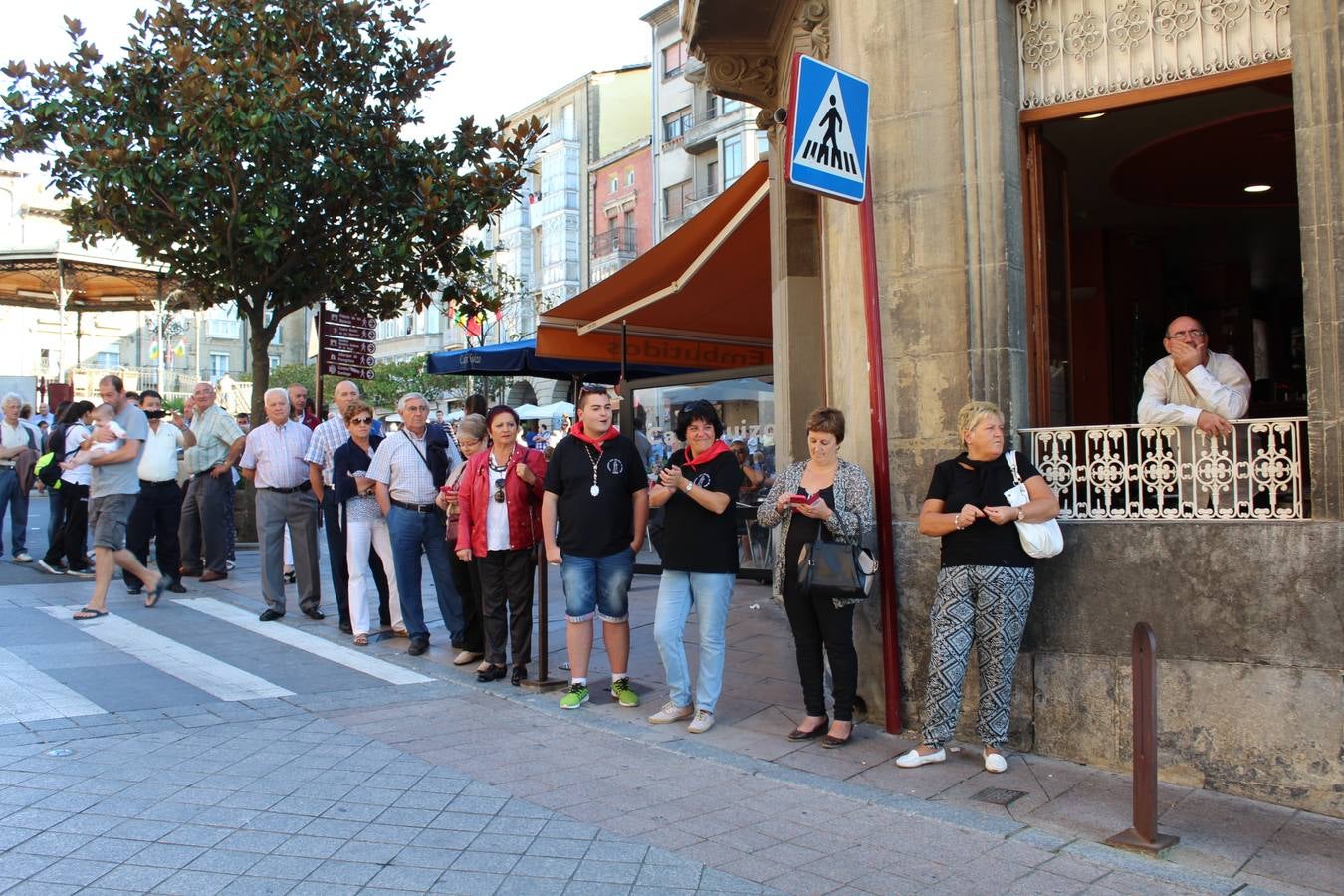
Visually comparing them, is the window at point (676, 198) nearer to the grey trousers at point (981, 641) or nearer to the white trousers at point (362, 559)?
the white trousers at point (362, 559)

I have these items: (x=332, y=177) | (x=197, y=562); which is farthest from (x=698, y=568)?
(x=332, y=177)

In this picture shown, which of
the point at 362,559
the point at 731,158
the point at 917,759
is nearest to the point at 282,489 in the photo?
the point at 362,559

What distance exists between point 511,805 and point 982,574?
7.91ft

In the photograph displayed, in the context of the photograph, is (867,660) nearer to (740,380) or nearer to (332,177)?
(740,380)

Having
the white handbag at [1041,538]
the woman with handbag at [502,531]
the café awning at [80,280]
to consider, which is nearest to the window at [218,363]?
the café awning at [80,280]

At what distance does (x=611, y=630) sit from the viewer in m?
6.61

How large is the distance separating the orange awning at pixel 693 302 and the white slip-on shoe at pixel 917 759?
16.1 ft

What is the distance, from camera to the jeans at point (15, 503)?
40.0 feet

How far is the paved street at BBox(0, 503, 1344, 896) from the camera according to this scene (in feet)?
13.0

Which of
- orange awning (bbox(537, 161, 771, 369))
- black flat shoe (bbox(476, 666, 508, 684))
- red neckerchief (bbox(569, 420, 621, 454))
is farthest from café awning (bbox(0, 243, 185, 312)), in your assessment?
red neckerchief (bbox(569, 420, 621, 454))

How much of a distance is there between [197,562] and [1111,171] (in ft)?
31.0

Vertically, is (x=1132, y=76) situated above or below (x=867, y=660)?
above

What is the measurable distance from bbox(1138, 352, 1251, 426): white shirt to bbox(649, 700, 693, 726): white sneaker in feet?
9.44

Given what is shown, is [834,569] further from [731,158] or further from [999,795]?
[731,158]
